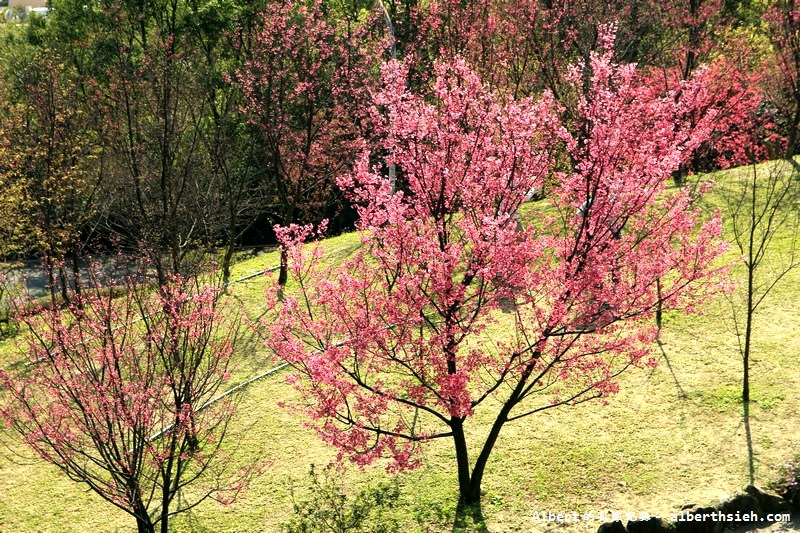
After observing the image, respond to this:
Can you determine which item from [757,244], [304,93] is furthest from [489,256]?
[304,93]

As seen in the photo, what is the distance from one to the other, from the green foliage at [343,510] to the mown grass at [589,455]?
199 millimetres

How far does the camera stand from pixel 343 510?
12945mm

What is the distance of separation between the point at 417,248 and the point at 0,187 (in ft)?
59.5

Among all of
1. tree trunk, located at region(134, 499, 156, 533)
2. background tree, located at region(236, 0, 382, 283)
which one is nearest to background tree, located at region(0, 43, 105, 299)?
background tree, located at region(236, 0, 382, 283)

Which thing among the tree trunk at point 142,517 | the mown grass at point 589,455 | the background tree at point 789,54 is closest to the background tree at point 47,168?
the mown grass at point 589,455

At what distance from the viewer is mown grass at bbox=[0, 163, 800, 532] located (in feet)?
40.5

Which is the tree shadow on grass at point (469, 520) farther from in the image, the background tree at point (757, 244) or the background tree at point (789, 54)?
the background tree at point (789, 54)

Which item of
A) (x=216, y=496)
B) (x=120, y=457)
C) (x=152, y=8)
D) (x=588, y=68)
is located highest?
(x=152, y=8)

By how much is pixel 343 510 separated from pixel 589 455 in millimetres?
4590

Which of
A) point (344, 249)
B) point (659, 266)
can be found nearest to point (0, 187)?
point (344, 249)

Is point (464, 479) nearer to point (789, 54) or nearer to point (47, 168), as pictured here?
point (47, 168)

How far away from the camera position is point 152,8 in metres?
30.9

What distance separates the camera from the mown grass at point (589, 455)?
12.3 metres

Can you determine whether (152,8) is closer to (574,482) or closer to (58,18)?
(58,18)
